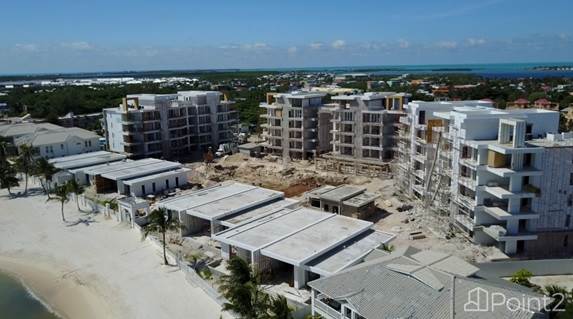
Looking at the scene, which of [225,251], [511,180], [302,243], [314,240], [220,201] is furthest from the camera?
[220,201]

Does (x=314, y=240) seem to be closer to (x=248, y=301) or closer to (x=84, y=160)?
(x=248, y=301)

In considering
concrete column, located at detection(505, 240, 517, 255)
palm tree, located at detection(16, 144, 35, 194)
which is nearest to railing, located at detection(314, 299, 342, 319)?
concrete column, located at detection(505, 240, 517, 255)

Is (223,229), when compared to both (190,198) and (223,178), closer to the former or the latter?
(190,198)

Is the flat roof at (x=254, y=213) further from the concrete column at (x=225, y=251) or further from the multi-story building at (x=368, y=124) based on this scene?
the multi-story building at (x=368, y=124)

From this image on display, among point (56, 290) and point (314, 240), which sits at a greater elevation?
point (314, 240)

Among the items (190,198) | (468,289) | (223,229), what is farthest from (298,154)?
(468,289)

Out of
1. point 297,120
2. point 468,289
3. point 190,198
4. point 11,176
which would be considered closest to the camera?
point 468,289

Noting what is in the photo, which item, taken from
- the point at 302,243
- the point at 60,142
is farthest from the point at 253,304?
the point at 60,142
